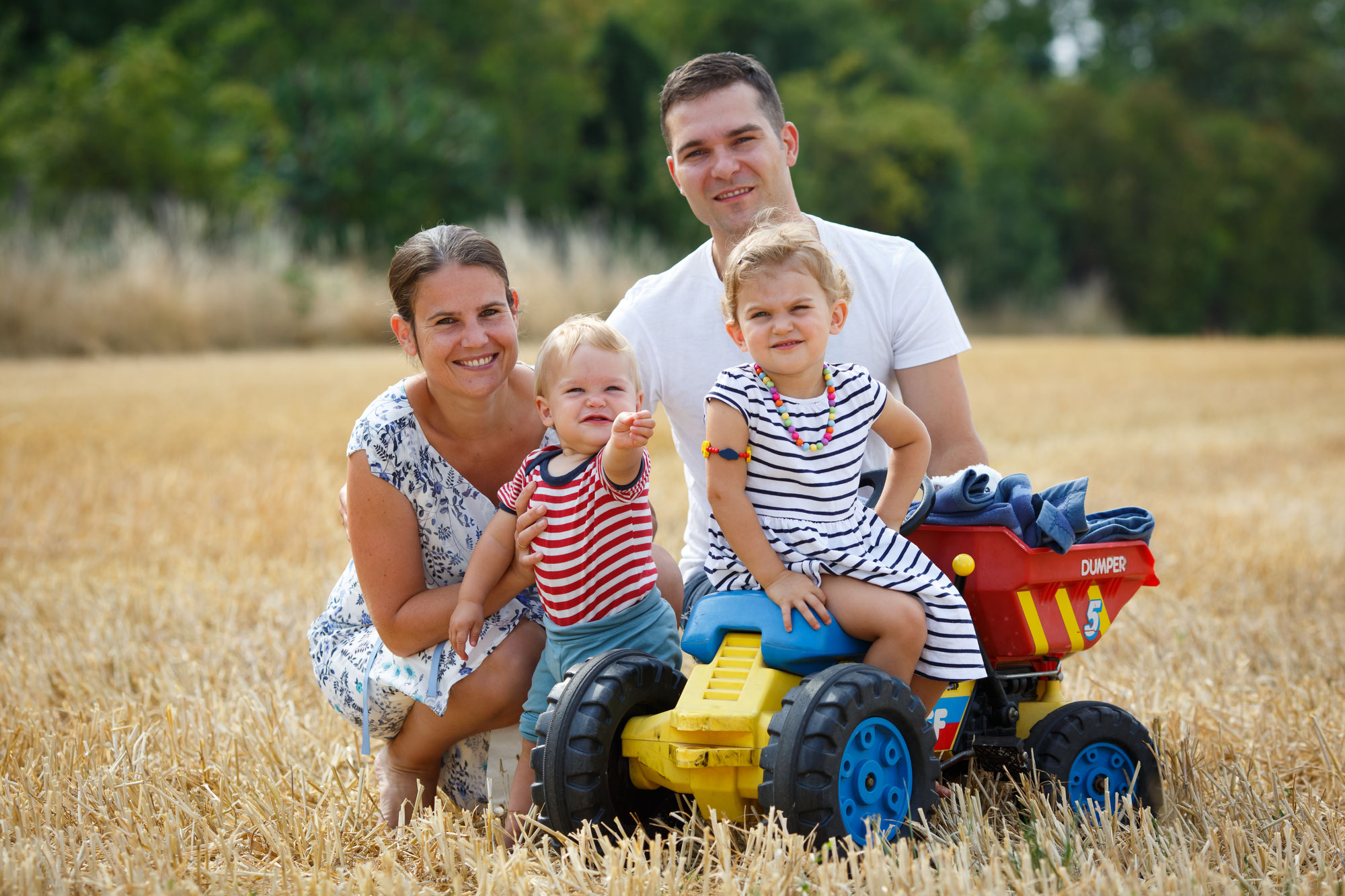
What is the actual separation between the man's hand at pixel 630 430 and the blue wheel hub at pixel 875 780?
714 millimetres

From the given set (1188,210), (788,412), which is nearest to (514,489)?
(788,412)

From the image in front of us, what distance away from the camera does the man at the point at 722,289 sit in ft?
10.7

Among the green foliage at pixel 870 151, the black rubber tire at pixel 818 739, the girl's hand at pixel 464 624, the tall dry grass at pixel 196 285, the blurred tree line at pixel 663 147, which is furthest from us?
the green foliage at pixel 870 151

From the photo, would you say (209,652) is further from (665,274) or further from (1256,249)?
(1256,249)

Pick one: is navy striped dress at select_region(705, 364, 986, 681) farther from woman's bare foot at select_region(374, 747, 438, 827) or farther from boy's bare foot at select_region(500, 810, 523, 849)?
woman's bare foot at select_region(374, 747, 438, 827)

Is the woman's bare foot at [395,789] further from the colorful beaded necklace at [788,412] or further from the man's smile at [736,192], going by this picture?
the man's smile at [736,192]

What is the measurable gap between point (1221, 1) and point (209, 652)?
51.3 m

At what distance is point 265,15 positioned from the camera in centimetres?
2545

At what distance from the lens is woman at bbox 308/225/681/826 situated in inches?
115

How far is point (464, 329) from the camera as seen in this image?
291cm

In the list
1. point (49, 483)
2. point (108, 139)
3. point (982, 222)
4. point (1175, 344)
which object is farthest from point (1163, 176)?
point (49, 483)

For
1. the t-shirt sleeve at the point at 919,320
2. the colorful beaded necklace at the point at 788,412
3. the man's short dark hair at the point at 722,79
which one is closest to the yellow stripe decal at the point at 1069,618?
the colorful beaded necklace at the point at 788,412

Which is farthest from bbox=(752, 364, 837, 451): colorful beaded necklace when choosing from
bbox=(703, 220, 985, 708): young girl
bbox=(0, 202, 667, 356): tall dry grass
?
bbox=(0, 202, 667, 356): tall dry grass

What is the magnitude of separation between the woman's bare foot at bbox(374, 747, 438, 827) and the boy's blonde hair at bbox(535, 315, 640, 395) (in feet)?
3.46
